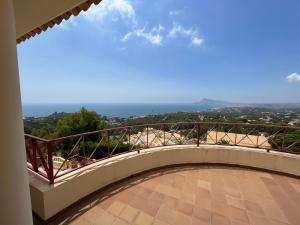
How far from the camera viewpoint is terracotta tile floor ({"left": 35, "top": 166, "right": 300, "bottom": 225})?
7.07 ft

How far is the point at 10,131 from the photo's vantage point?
960mm

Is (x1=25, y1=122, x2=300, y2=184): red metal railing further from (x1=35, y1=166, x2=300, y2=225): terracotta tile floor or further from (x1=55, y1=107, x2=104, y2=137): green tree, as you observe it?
(x1=55, y1=107, x2=104, y2=137): green tree

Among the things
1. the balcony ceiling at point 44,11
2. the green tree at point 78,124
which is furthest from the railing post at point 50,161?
the green tree at point 78,124

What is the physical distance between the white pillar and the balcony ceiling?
722mm

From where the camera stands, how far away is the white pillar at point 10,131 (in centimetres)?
92

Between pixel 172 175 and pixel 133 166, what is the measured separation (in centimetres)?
77

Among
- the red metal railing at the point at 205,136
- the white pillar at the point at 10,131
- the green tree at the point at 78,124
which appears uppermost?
the white pillar at the point at 10,131

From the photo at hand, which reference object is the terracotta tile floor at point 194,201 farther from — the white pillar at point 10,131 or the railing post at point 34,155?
the white pillar at point 10,131

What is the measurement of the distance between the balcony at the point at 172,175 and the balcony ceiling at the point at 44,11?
1.37 m

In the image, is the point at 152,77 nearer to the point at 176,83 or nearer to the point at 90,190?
the point at 176,83

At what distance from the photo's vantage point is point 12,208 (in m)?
1.02

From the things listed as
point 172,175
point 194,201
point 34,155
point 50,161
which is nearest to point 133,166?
point 172,175

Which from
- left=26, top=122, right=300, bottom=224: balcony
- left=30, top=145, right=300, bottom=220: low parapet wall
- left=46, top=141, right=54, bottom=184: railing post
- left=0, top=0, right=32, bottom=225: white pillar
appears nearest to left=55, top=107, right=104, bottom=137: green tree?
left=26, top=122, right=300, bottom=224: balcony

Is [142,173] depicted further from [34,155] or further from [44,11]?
[44,11]
